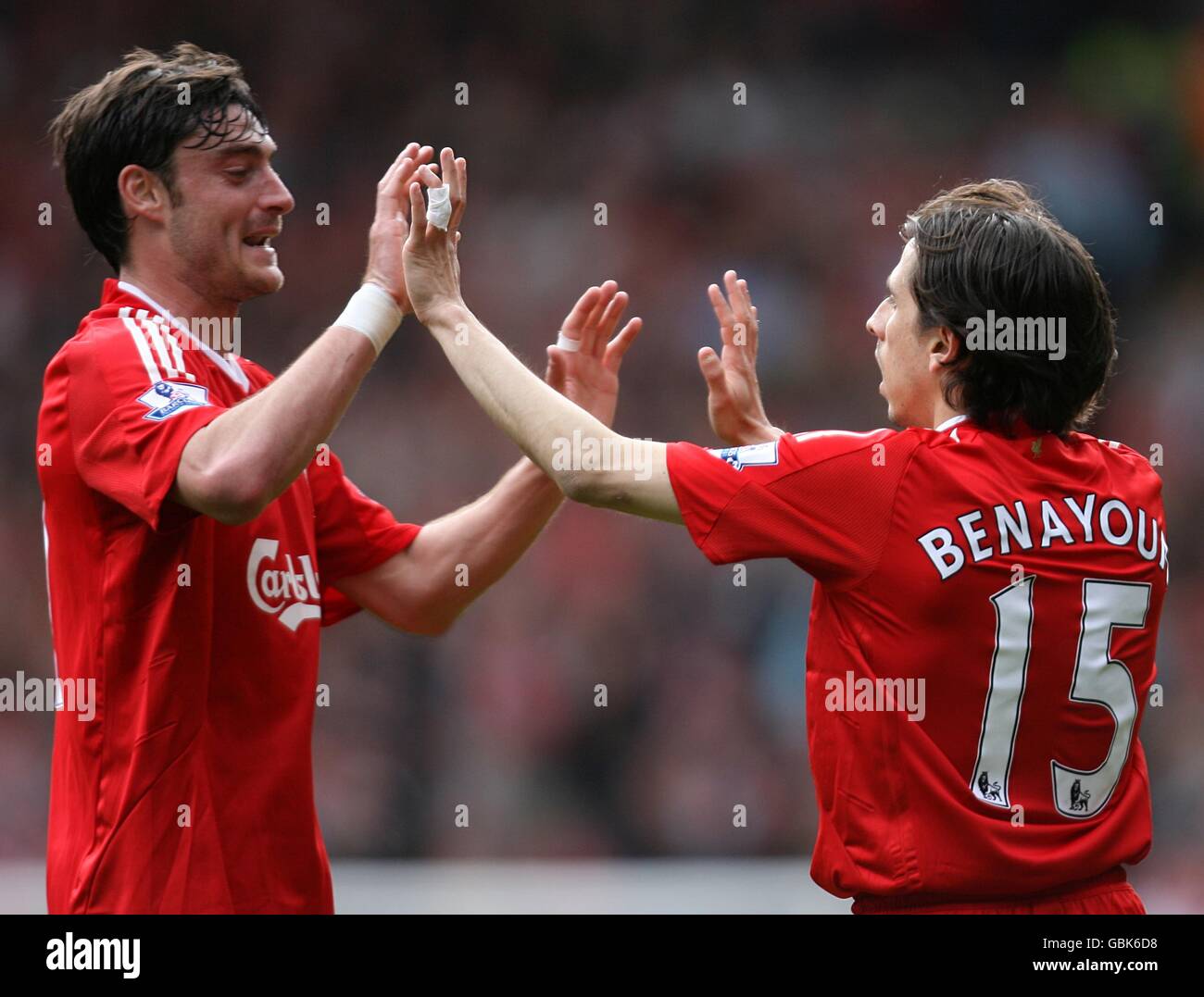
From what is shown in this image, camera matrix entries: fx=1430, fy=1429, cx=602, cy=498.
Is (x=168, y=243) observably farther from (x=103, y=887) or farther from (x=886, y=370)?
(x=886, y=370)

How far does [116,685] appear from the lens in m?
2.83

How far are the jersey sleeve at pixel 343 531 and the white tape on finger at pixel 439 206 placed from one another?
2.39ft

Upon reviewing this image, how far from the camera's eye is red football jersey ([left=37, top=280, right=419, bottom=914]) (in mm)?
2773

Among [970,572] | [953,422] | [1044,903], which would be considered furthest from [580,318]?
[1044,903]

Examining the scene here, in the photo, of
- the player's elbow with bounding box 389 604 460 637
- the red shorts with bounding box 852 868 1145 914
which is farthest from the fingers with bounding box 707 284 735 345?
the red shorts with bounding box 852 868 1145 914

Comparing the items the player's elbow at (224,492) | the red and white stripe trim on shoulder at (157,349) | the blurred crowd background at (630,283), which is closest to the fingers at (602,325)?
the red and white stripe trim on shoulder at (157,349)

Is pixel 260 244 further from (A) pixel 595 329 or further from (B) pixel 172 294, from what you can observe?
(A) pixel 595 329

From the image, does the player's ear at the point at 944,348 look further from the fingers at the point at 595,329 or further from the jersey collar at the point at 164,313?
the jersey collar at the point at 164,313

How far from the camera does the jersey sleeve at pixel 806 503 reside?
8.46 ft

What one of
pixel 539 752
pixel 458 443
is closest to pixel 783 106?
pixel 458 443

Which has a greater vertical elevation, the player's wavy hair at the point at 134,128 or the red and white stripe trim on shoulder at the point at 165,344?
the player's wavy hair at the point at 134,128

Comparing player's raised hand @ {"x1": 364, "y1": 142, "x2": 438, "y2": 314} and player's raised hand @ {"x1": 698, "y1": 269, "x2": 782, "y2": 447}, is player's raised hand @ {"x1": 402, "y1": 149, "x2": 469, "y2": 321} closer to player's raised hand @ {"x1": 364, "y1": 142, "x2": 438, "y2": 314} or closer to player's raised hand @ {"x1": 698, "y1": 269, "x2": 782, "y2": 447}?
player's raised hand @ {"x1": 364, "y1": 142, "x2": 438, "y2": 314}

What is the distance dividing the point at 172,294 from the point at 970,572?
6.01ft

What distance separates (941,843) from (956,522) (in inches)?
22.8
